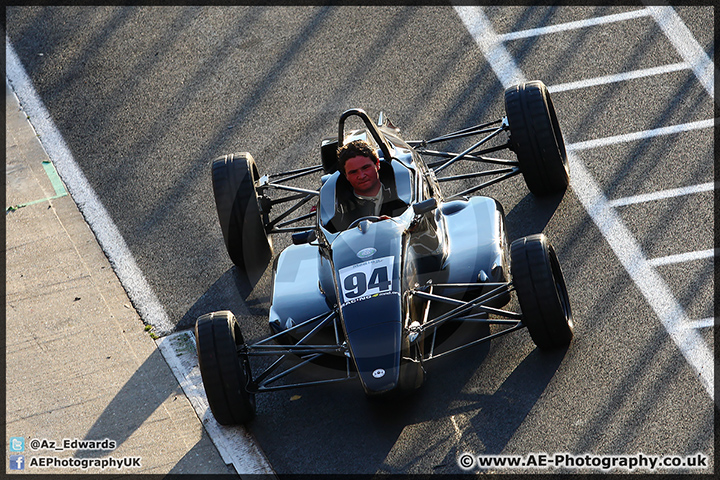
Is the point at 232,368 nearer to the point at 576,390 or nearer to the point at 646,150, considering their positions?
the point at 576,390

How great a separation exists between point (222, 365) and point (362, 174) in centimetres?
183

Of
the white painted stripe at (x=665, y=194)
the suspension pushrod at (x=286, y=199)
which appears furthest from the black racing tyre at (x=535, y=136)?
the suspension pushrod at (x=286, y=199)

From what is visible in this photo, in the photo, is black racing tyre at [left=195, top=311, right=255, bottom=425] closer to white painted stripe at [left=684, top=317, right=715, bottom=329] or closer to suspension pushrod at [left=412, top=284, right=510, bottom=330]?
Answer: suspension pushrod at [left=412, top=284, right=510, bottom=330]

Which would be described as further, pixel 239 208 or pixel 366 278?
pixel 239 208

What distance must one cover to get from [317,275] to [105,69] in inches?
203

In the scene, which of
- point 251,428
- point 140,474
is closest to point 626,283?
point 251,428

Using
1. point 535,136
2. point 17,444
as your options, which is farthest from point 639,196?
point 17,444

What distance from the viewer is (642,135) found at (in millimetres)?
8914

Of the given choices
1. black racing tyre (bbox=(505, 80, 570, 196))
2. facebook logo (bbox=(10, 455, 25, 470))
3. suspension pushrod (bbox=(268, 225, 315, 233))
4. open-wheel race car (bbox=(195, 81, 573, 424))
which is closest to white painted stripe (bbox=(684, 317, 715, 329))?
open-wheel race car (bbox=(195, 81, 573, 424))

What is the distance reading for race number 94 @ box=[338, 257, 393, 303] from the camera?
6445mm

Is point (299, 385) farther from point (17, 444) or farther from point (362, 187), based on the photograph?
point (17, 444)

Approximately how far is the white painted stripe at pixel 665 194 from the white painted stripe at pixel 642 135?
82 cm

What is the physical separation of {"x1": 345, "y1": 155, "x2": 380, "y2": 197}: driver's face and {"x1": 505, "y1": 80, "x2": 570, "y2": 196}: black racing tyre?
1.47m

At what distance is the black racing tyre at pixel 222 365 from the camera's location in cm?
644
